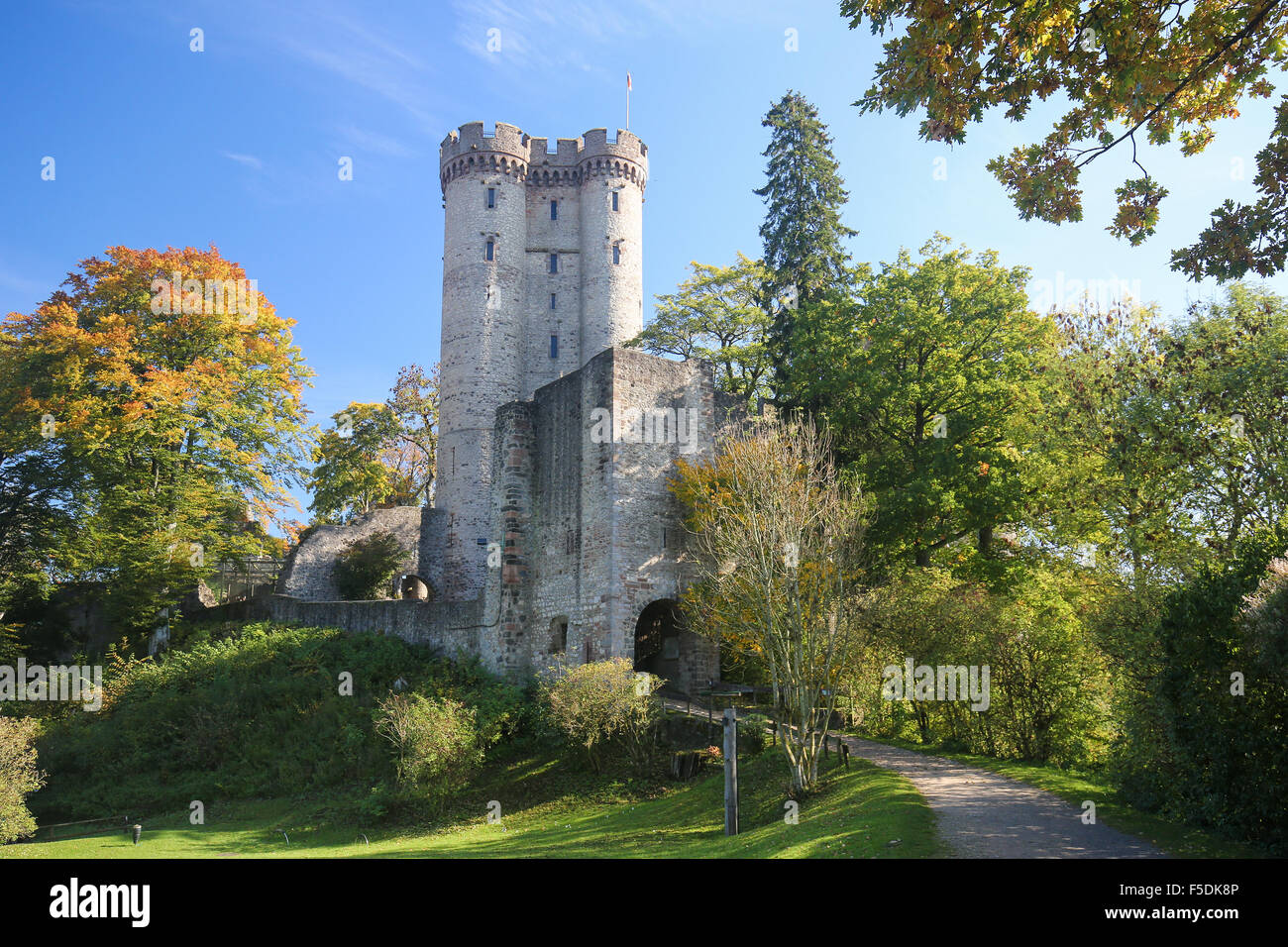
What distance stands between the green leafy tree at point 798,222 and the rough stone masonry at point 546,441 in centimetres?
705

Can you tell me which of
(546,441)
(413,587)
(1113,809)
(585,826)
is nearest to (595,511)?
(546,441)

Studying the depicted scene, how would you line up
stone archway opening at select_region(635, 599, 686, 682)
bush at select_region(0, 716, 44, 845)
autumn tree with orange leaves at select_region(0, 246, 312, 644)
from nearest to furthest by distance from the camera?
1. bush at select_region(0, 716, 44, 845)
2. stone archway opening at select_region(635, 599, 686, 682)
3. autumn tree with orange leaves at select_region(0, 246, 312, 644)

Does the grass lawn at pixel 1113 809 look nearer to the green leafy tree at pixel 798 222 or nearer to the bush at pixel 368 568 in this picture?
the green leafy tree at pixel 798 222

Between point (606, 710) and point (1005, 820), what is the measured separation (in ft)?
32.1

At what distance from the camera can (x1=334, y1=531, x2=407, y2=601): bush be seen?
3481cm

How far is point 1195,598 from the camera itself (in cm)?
1116

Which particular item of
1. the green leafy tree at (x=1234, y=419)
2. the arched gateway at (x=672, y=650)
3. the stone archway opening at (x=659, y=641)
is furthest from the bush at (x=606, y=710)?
the green leafy tree at (x=1234, y=419)

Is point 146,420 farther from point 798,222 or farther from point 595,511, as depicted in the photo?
point 798,222

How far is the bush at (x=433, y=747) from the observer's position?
1939 cm

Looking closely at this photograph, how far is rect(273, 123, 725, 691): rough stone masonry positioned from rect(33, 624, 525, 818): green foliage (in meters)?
2.24

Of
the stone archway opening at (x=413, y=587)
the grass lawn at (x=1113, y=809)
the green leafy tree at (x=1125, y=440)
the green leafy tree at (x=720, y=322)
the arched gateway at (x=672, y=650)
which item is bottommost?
the grass lawn at (x=1113, y=809)

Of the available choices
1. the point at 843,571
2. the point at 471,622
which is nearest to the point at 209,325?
the point at 471,622

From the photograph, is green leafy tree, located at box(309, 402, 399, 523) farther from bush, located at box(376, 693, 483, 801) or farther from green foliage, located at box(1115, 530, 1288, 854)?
green foliage, located at box(1115, 530, 1288, 854)

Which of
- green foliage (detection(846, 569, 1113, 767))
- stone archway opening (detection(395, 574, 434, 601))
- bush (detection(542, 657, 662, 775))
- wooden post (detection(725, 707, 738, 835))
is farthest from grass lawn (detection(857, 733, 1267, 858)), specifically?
stone archway opening (detection(395, 574, 434, 601))
